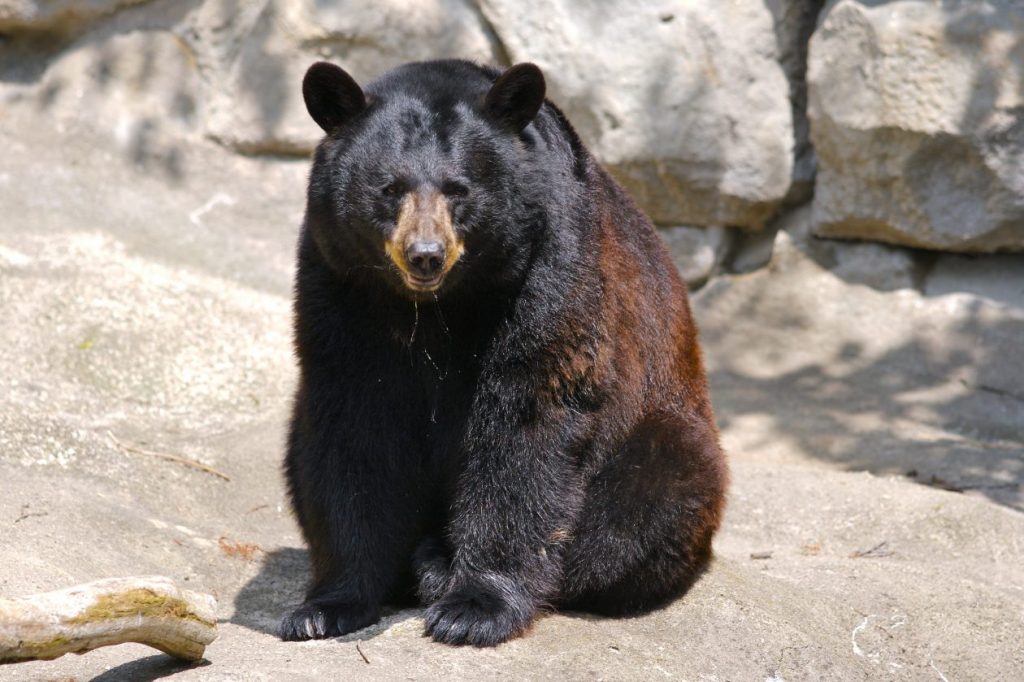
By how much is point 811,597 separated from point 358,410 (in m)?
2.14

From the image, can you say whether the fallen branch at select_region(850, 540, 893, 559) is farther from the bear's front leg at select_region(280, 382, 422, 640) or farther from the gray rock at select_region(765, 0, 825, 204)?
the gray rock at select_region(765, 0, 825, 204)

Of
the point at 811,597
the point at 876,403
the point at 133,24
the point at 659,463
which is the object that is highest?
the point at 133,24

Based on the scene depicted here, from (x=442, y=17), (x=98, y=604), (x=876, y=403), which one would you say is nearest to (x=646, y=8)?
(x=442, y=17)

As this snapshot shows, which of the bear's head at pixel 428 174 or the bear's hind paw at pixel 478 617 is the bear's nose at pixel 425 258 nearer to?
the bear's head at pixel 428 174

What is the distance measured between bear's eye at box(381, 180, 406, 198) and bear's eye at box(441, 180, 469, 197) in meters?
0.15

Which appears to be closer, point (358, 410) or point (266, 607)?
point (358, 410)

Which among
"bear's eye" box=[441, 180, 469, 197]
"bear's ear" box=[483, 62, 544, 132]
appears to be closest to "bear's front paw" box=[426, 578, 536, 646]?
"bear's eye" box=[441, 180, 469, 197]

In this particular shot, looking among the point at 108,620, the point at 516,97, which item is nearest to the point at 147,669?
the point at 108,620

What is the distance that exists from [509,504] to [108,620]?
5.38 feet

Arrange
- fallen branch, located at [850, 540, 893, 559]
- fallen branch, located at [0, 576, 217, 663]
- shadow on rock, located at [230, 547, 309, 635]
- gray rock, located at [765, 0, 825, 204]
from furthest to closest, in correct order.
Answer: gray rock, located at [765, 0, 825, 204], fallen branch, located at [850, 540, 893, 559], shadow on rock, located at [230, 547, 309, 635], fallen branch, located at [0, 576, 217, 663]

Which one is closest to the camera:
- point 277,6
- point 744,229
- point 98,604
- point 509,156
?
point 98,604

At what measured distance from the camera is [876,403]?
8.48 meters

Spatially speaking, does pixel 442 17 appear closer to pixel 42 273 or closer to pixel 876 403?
Answer: pixel 42 273

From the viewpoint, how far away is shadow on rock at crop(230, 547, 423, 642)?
190 inches
